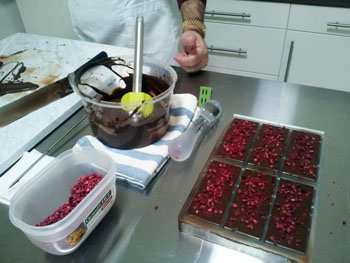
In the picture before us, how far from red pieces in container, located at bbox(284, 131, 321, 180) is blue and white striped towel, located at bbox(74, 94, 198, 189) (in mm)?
243

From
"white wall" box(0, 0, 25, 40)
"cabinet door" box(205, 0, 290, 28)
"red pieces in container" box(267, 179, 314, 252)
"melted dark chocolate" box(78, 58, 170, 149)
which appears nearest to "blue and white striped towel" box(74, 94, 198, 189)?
"melted dark chocolate" box(78, 58, 170, 149)

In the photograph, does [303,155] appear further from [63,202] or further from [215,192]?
[63,202]

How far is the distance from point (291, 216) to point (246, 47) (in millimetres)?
1367

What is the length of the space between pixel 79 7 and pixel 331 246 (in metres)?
1.04

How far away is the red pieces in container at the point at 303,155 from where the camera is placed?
572 millimetres

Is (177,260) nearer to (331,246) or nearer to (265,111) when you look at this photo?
(331,246)

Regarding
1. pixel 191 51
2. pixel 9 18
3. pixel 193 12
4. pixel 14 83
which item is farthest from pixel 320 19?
pixel 9 18

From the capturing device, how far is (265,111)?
754mm

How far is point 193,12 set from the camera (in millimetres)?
956

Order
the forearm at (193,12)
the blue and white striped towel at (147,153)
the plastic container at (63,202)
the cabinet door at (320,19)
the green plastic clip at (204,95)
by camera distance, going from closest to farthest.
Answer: the plastic container at (63,202)
the blue and white striped towel at (147,153)
the green plastic clip at (204,95)
the forearm at (193,12)
the cabinet door at (320,19)

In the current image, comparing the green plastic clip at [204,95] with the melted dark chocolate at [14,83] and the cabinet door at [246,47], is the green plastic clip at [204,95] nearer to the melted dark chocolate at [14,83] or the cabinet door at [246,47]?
the melted dark chocolate at [14,83]

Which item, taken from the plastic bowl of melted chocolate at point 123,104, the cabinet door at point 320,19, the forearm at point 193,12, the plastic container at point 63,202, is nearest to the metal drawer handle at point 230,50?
the cabinet door at point 320,19

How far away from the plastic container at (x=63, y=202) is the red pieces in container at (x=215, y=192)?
0.50 feet

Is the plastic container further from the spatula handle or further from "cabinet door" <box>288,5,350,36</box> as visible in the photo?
"cabinet door" <box>288,5,350,36</box>
